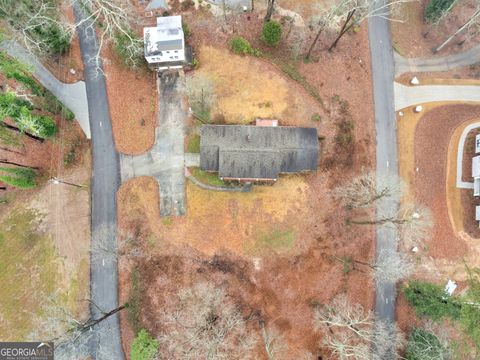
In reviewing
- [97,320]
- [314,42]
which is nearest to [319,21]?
[314,42]

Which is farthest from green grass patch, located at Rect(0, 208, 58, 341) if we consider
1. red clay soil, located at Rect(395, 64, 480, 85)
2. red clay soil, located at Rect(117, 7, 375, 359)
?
red clay soil, located at Rect(395, 64, 480, 85)

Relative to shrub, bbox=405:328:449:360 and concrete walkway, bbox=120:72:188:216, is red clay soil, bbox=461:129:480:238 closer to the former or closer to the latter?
shrub, bbox=405:328:449:360

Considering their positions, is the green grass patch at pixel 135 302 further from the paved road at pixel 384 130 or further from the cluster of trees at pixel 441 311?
the cluster of trees at pixel 441 311

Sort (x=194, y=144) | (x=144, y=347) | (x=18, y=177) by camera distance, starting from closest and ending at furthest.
Result: (x=144, y=347), (x=18, y=177), (x=194, y=144)

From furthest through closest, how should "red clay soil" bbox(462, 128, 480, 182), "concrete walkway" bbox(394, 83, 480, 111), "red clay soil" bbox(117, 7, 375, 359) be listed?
"concrete walkway" bbox(394, 83, 480, 111)
"red clay soil" bbox(462, 128, 480, 182)
"red clay soil" bbox(117, 7, 375, 359)

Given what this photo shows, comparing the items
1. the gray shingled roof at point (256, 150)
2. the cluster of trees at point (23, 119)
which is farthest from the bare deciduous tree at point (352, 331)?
the cluster of trees at point (23, 119)

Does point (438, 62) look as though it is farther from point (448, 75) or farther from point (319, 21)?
point (319, 21)
